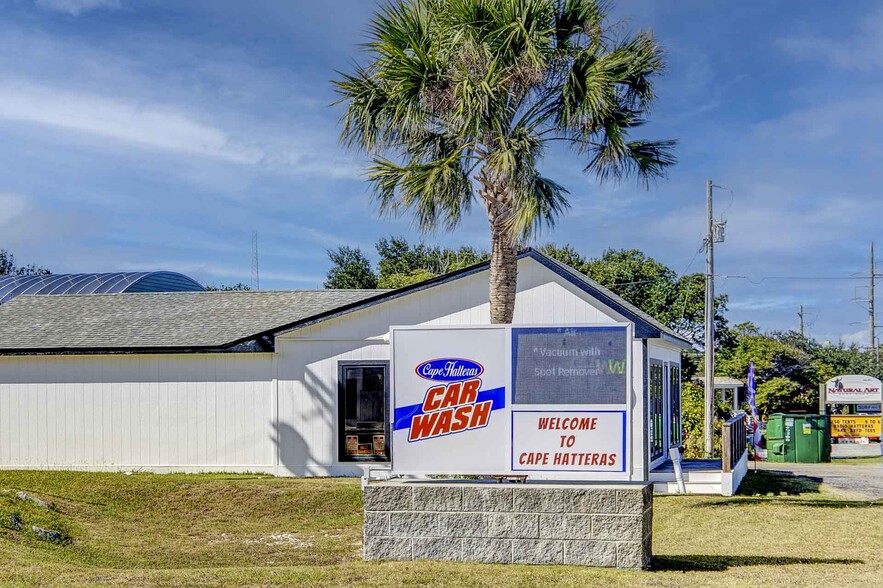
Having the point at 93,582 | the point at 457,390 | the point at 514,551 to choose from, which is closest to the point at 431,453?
the point at 457,390

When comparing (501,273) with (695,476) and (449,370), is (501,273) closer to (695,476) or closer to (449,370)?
(449,370)

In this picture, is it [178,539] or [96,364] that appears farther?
[96,364]

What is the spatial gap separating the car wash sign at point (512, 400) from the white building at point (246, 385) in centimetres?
768

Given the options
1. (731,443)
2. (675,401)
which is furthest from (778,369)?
(731,443)

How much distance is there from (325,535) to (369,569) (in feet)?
16.0

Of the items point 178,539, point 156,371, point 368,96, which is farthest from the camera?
point 156,371

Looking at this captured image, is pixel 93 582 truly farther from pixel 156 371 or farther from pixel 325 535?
pixel 156 371

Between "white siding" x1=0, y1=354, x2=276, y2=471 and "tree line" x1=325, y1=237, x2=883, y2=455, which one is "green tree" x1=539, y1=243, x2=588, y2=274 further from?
"white siding" x1=0, y1=354, x2=276, y2=471

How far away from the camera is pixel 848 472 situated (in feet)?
71.1

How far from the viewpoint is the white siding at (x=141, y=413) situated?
59.1ft

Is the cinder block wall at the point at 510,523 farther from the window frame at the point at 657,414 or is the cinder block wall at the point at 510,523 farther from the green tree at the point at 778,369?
the green tree at the point at 778,369

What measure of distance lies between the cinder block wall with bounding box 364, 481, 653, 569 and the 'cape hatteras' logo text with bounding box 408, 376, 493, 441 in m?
0.57

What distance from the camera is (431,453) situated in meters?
9.23

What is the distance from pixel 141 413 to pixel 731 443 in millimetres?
11691
